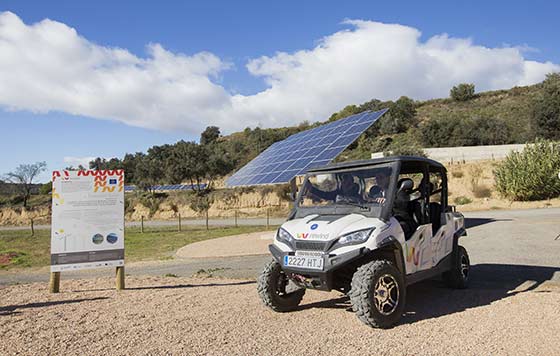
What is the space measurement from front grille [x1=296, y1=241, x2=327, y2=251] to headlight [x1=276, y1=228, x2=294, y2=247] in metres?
0.17

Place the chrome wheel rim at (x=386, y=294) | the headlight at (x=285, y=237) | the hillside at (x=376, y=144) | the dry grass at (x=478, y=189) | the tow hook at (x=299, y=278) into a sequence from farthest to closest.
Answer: the hillside at (x=376, y=144) → the dry grass at (x=478, y=189) → the headlight at (x=285, y=237) → the tow hook at (x=299, y=278) → the chrome wheel rim at (x=386, y=294)

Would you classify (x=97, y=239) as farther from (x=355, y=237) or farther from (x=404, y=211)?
(x=404, y=211)

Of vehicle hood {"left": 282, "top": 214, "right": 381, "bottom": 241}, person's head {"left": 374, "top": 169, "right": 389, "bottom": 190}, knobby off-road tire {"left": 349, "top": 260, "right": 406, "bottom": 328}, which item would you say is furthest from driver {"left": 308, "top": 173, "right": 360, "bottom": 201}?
knobby off-road tire {"left": 349, "top": 260, "right": 406, "bottom": 328}

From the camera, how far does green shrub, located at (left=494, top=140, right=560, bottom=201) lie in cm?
2980

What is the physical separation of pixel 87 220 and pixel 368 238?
5.85 m

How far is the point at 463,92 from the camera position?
273 feet

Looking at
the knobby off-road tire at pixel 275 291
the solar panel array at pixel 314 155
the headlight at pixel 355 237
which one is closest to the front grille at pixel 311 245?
the headlight at pixel 355 237

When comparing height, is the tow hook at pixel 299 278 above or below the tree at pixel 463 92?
below

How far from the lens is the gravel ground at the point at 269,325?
15.8ft

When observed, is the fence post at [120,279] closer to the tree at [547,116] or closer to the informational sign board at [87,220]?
A: the informational sign board at [87,220]

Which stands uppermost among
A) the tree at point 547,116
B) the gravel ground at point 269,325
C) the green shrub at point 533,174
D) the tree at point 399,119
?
the tree at point 399,119

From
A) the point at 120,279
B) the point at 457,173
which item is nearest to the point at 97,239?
the point at 120,279

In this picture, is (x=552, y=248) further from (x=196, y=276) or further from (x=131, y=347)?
(x=131, y=347)

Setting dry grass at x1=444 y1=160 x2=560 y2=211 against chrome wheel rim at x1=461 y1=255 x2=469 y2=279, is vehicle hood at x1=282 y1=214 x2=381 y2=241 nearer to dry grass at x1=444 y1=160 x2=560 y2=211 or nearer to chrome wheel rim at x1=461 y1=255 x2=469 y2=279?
chrome wheel rim at x1=461 y1=255 x2=469 y2=279
